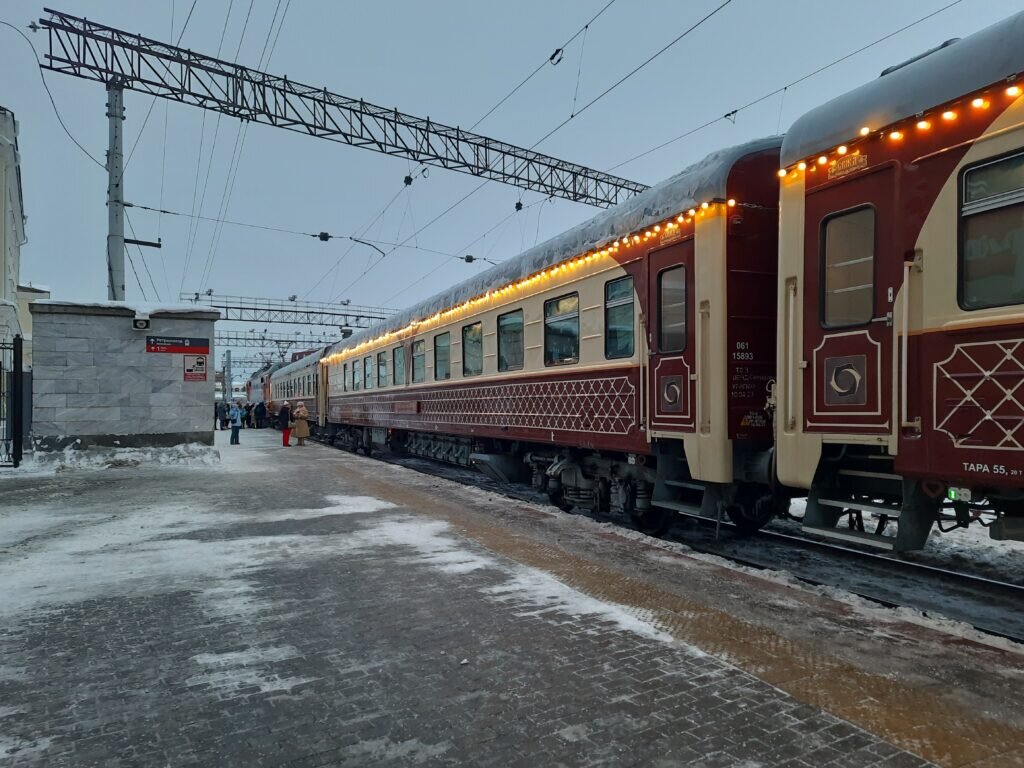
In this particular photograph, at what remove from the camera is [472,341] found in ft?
38.5

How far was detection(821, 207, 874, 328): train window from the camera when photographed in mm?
4949

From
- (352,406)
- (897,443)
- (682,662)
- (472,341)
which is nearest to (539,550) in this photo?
(682,662)

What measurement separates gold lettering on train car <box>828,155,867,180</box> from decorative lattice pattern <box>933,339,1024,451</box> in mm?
1610

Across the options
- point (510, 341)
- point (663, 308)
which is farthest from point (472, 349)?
point (663, 308)

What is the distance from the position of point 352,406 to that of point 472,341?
34.3 feet

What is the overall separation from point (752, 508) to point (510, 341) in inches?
183

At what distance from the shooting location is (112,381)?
1361 cm

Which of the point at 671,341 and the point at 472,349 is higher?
the point at 472,349

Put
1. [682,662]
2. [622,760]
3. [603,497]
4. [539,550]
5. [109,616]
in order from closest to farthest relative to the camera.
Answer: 1. [622,760]
2. [682,662]
3. [109,616]
4. [539,550]
5. [603,497]

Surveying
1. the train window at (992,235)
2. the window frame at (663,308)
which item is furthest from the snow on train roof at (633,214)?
the train window at (992,235)

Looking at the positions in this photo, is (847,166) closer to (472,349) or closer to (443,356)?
(472,349)

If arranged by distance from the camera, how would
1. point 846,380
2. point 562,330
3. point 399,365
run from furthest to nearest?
point 399,365 < point 562,330 < point 846,380

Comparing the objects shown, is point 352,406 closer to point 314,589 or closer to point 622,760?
point 314,589

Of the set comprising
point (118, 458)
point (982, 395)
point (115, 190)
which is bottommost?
point (118, 458)
